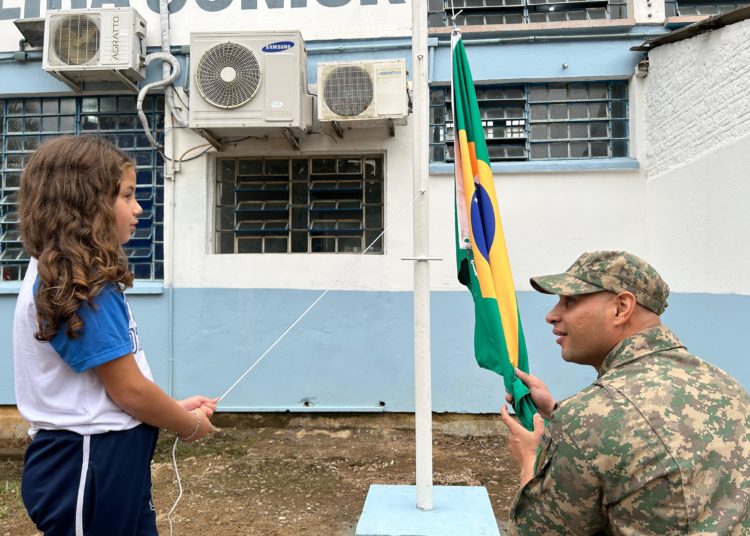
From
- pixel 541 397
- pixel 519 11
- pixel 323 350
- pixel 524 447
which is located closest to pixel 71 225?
pixel 524 447

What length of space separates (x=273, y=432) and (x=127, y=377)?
150 inches

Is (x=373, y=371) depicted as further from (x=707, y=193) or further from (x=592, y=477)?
(x=592, y=477)

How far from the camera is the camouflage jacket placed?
116 cm

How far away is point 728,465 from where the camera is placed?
1.19 m

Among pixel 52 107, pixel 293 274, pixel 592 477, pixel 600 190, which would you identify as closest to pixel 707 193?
pixel 600 190

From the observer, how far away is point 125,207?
1523 mm

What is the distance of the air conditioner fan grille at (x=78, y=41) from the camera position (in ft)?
15.5

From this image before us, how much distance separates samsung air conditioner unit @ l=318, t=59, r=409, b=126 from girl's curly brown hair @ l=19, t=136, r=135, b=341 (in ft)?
10.4

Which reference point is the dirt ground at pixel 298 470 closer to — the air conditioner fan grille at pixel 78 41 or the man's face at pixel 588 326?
the man's face at pixel 588 326

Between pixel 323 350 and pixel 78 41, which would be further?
pixel 323 350

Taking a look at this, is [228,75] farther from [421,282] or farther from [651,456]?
[651,456]

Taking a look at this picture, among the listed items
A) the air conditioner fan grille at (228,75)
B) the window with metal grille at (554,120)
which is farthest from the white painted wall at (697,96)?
the air conditioner fan grille at (228,75)

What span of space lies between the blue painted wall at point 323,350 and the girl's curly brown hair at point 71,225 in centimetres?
360

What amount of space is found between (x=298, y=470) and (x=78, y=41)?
384 centimetres
